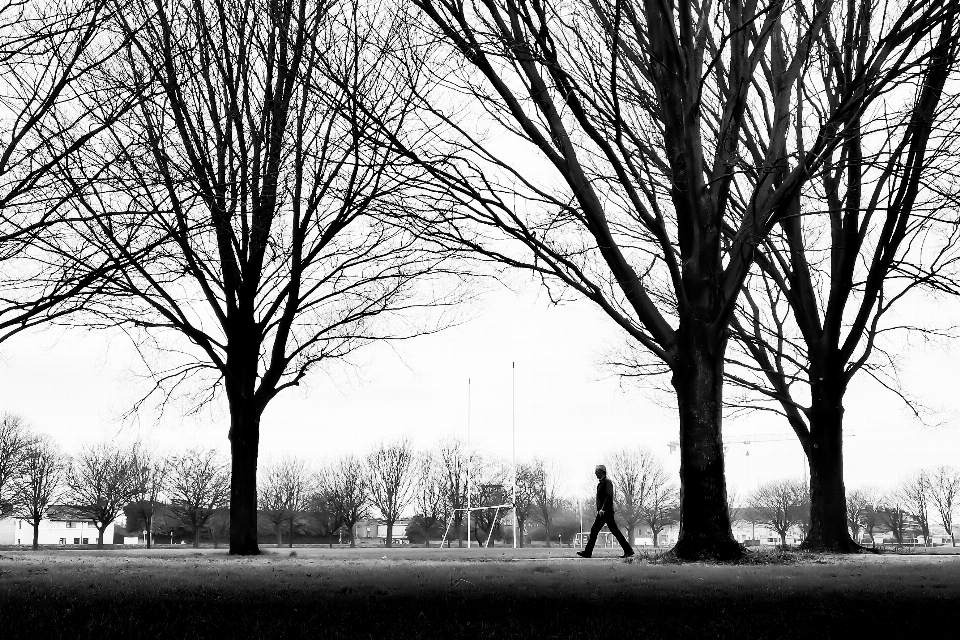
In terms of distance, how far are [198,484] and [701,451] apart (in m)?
58.5

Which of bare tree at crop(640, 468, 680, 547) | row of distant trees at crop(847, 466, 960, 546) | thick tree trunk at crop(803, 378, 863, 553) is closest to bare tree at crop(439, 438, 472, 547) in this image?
bare tree at crop(640, 468, 680, 547)

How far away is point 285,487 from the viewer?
237ft

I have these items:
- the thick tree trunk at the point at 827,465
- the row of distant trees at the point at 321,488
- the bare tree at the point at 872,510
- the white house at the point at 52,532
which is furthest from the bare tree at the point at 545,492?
the thick tree trunk at the point at 827,465

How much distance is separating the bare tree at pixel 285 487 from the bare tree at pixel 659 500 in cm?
2771

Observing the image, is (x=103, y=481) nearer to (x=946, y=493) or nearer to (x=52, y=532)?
(x=52, y=532)

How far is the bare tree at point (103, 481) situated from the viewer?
202ft

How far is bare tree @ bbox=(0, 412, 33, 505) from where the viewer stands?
56.6m

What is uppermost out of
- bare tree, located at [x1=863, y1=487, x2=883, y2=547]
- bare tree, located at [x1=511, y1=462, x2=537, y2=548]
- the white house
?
bare tree, located at [x1=511, y1=462, x2=537, y2=548]

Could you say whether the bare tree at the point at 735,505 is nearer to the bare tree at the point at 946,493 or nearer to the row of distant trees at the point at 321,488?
the row of distant trees at the point at 321,488

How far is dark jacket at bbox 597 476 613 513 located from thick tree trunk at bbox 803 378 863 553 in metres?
5.09

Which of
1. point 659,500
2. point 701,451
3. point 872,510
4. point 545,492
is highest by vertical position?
point 701,451

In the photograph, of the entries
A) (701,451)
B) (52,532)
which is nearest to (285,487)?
(52,532)

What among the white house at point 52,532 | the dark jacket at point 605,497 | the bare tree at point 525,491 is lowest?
the white house at point 52,532

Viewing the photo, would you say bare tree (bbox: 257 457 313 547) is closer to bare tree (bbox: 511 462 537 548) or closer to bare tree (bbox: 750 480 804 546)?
bare tree (bbox: 511 462 537 548)
